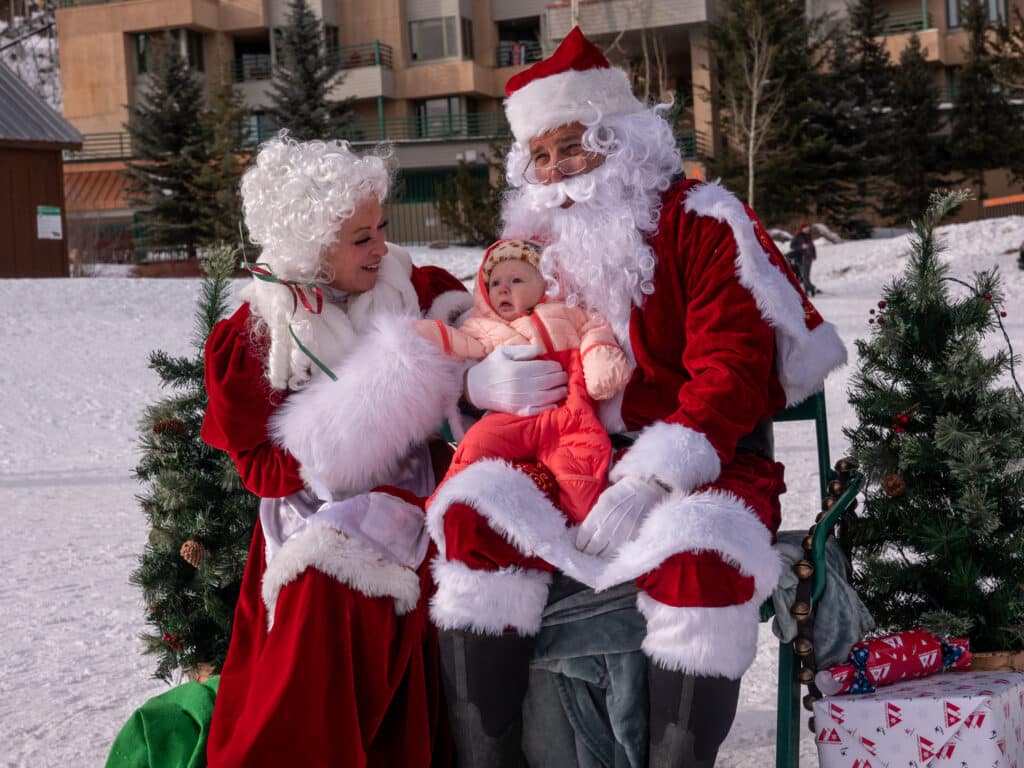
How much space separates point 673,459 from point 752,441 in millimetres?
443

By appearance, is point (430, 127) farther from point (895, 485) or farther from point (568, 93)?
point (895, 485)

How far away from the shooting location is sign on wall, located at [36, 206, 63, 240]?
2094 centimetres

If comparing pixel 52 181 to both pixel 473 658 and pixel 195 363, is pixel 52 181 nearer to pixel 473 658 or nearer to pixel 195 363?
pixel 195 363

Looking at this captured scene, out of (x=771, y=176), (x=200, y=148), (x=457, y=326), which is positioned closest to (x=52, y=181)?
(x=200, y=148)

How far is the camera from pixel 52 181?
21.2 m

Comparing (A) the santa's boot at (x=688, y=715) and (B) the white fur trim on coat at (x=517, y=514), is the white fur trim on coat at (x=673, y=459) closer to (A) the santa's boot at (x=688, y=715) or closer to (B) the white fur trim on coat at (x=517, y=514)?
(B) the white fur trim on coat at (x=517, y=514)

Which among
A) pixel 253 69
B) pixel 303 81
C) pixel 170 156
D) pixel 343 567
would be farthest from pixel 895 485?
pixel 253 69

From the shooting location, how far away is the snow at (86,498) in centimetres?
405

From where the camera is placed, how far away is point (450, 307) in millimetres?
3439

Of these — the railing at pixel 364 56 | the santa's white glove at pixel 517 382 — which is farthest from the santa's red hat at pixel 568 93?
the railing at pixel 364 56

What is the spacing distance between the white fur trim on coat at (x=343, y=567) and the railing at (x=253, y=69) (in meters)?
37.2

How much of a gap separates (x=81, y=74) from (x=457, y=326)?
39081 mm

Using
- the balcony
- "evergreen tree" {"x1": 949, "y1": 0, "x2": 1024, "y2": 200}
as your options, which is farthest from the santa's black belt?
"evergreen tree" {"x1": 949, "y1": 0, "x2": 1024, "y2": 200}

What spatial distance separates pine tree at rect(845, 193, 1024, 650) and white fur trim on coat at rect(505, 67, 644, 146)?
958 millimetres
